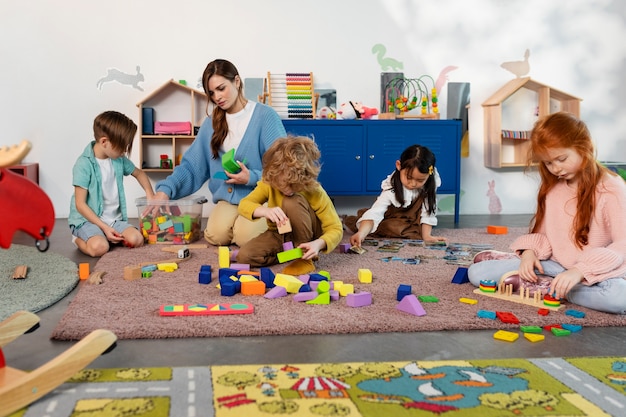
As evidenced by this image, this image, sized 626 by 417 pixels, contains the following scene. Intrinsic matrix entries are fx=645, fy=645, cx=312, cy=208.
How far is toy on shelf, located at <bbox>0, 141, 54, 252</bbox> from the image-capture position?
1089 mm

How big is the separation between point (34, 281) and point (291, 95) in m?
2.11

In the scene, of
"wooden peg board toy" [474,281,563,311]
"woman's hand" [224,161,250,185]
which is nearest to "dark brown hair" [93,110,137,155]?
"woman's hand" [224,161,250,185]

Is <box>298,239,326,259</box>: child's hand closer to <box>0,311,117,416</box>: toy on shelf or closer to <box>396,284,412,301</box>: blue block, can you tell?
<box>396,284,412,301</box>: blue block

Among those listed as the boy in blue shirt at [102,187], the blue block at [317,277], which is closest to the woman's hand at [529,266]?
the blue block at [317,277]

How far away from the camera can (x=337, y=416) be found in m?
1.06

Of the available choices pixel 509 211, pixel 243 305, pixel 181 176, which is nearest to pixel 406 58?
pixel 509 211

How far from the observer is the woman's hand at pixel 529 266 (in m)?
1.87

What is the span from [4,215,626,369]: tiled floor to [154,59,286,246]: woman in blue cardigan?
1277mm

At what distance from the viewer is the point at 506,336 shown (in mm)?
1521

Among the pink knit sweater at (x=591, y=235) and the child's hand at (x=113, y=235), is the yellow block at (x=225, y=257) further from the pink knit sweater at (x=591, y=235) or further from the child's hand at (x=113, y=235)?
the pink knit sweater at (x=591, y=235)

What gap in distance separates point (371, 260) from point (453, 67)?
6.74ft

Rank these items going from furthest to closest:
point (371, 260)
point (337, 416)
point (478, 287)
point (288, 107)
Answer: point (288, 107)
point (371, 260)
point (478, 287)
point (337, 416)

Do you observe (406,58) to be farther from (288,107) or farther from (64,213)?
(64,213)

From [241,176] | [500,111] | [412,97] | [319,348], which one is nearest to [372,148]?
[412,97]
